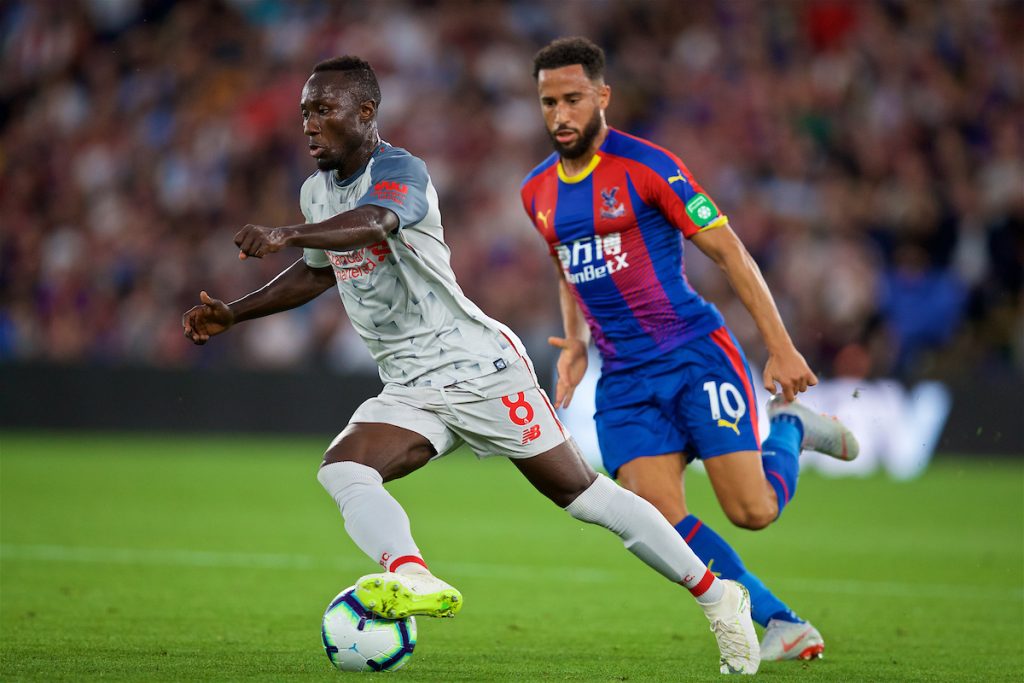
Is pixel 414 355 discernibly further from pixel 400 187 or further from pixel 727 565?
pixel 727 565

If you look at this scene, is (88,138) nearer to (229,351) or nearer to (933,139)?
(229,351)

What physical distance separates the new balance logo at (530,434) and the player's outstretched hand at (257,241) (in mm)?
1231

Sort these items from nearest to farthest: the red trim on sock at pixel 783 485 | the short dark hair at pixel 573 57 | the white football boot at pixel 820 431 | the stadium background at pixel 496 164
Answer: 1. the short dark hair at pixel 573 57
2. the red trim on sock at pixel 783 485
3. the white football boot at pixel 820 431
4. the stadium background at pixel 496 164

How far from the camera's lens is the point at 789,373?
5305 millimetres

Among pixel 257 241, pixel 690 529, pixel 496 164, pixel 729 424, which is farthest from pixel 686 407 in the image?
pixel 496 164

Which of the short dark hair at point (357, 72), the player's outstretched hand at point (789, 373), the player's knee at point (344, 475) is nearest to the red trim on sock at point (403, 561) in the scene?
the player's knee at point (344, 475)

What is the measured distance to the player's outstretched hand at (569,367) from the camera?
19.9ft

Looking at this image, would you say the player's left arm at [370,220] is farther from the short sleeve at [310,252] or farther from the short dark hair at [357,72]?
the short sleeve at [310,252]

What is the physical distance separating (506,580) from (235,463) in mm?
7429

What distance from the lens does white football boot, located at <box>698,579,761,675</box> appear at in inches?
207

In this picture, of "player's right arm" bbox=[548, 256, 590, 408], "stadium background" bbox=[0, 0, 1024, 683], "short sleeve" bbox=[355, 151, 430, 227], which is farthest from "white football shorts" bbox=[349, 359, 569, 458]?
"stadium background" bbox=[0, 0, 1024, 683]

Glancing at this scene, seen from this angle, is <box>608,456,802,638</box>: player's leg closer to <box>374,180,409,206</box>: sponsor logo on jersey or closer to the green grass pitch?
the green grass pitch

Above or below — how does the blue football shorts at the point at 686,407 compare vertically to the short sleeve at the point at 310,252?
below

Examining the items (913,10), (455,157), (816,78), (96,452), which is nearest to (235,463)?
(96,452)
